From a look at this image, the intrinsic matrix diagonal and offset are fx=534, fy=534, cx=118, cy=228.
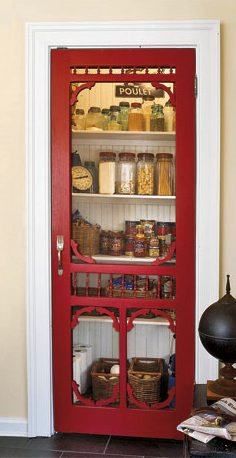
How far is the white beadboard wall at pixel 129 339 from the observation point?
2.83 meters

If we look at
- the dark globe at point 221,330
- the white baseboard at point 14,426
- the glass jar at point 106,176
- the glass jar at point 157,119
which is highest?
the glass jar at point 157,119

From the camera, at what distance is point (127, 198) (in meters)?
2.81

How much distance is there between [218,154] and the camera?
2672 millimetres

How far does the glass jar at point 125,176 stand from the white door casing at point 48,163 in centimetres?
34

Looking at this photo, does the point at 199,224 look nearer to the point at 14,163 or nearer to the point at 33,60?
the point at 14,163

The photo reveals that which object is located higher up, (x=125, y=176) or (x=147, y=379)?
(x=125, y=176)

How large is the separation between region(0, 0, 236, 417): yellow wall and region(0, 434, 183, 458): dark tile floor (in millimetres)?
173

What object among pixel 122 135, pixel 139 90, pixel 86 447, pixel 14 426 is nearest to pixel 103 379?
pixel 86 447

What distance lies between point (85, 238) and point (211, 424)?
4.75 feet

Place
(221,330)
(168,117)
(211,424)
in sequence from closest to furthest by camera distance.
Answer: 1. (211,424)
2. (221,330)
3. (168,117)

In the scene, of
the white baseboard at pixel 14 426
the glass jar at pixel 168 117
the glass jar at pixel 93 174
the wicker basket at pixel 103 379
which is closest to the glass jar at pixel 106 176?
the glass jar at pixel 93 174

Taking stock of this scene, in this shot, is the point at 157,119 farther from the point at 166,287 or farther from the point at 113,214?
the point at 166,287


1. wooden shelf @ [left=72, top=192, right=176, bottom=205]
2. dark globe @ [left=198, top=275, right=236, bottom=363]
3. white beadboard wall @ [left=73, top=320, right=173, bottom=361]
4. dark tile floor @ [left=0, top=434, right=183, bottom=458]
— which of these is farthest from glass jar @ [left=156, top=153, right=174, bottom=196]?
dark tile floor @ [left=0, top=434, right=183, bottom=458]

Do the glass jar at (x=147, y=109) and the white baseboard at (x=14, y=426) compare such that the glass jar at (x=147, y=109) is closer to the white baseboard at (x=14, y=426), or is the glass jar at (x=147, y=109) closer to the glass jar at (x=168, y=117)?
the glass jar at (x=168, y=117)
